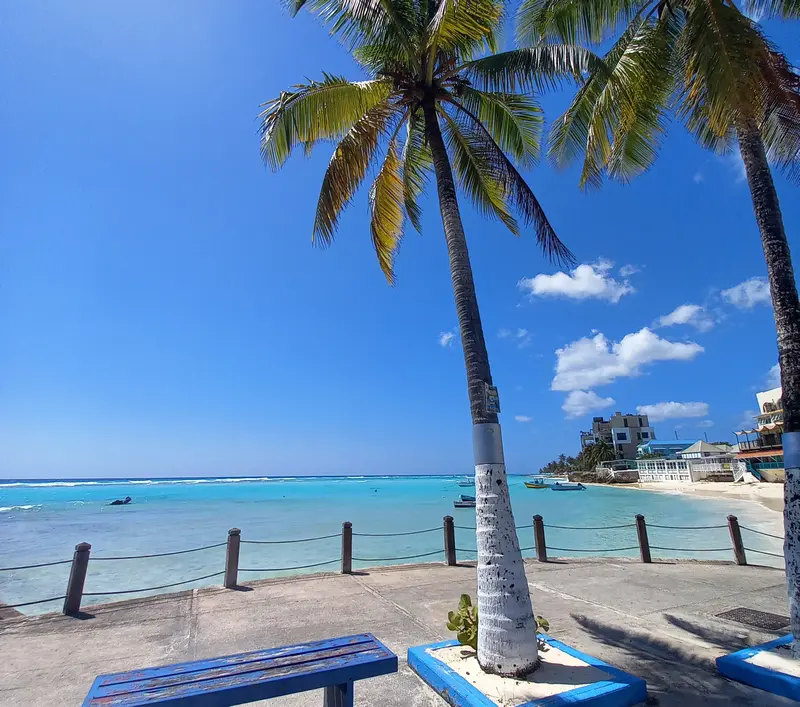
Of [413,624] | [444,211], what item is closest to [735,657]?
[413,624]

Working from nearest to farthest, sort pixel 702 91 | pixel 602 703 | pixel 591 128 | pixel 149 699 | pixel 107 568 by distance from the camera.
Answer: pixel 149 699 < pixel 602 703 < pixel 702 91 < pixel 591 128 < pixel 107 568

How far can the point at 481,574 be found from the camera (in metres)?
4.30

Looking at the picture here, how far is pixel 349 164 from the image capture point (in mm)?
6527

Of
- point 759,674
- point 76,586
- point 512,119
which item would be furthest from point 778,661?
point 76,586

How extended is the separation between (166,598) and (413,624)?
4183mm

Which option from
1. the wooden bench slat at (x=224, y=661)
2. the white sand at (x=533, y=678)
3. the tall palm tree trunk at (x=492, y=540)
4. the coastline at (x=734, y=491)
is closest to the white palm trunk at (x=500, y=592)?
the tall palm tree trunk at (x=492, y=540)

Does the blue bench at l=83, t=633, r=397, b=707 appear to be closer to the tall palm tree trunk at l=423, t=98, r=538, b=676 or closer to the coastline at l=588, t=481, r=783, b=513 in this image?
the tall palm tree trunk at l=423, t=98, r=538, b=676

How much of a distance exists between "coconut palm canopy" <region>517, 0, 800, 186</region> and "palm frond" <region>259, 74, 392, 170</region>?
3.00 meters

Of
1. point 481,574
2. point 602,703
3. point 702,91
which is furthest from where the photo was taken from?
point 702,91

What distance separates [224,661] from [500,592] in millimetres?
2361

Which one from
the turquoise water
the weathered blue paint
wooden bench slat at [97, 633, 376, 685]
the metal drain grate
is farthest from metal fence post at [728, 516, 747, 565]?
wooden bench slat at [97, 633, 376, 685]

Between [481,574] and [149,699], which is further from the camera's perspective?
[481,574]

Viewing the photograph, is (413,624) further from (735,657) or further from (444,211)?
(444,211)

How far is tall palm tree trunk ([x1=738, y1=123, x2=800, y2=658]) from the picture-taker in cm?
434
